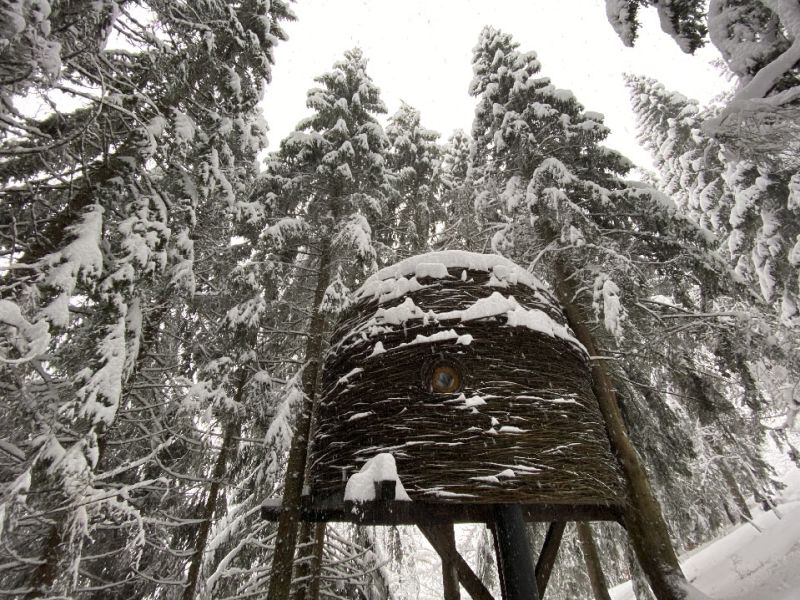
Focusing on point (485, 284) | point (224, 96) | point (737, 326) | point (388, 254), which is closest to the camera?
point (485, 284)

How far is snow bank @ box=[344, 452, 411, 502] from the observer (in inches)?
132

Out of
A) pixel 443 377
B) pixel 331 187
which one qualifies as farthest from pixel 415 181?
pixel 443 377

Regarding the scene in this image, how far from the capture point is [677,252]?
8312 mm

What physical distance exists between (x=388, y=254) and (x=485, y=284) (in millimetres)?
6360

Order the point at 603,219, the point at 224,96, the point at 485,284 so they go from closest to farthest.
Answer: the point at 485,284
the point at 224,96
the point at 603,219

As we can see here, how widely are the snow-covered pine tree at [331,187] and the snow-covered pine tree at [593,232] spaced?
2895mm

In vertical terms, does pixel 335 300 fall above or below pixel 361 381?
above

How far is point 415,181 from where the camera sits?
13.8 meters

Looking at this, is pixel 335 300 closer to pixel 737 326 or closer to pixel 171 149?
pixel 171 149

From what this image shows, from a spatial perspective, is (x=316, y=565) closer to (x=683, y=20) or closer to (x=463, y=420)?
(x=463, y=420)

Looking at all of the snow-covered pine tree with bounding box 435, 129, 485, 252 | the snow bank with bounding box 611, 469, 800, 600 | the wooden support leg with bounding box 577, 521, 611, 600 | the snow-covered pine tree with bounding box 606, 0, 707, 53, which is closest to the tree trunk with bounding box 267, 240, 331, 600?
the snow-covered pine tree with bounding box 435, 129, 485, 252

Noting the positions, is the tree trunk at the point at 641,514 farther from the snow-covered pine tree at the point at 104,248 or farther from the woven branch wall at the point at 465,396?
the snow-covered pine tree at the point at 104,248

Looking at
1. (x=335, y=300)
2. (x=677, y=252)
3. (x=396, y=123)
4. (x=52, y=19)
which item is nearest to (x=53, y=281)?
(x=52, y=19)

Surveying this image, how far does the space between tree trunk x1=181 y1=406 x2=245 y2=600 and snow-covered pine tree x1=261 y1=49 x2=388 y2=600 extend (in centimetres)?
192
